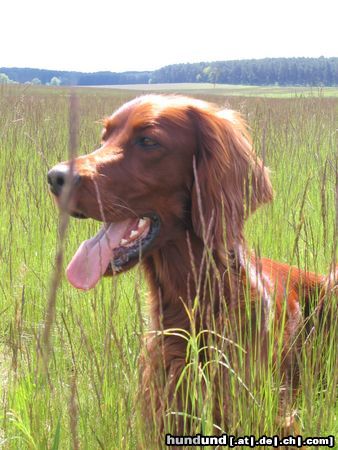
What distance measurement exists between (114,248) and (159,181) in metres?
0.30

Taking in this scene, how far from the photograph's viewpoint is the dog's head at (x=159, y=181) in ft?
6.24

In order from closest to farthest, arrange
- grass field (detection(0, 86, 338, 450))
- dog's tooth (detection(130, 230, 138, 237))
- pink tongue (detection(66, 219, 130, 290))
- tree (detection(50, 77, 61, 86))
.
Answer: tree (detection(50, 77, 61, 86)) → grass field (detection(0, 86, 338, 450)) → pink tongue (detection(66, 219, 130, 290)) → dog's tooth (detection(130, 230, 138, 237))

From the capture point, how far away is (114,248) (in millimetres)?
1948

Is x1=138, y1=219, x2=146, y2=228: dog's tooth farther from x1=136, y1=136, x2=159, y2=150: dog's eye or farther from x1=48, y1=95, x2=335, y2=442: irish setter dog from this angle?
x1=136, y1=136, x2=159, y2=150: dog's eye

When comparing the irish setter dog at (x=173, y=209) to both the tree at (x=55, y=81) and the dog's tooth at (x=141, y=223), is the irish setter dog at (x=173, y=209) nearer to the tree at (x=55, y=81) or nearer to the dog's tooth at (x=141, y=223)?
the dog's tooth at (x=141, y=223)

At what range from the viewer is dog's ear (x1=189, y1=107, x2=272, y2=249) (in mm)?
2033

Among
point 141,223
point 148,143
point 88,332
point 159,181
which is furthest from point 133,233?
point 88,332

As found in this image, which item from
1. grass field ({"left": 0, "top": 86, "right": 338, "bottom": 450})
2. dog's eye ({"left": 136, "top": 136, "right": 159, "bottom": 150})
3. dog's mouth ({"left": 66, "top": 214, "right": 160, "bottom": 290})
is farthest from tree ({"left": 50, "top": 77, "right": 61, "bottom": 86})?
dog's mouth ({"left": 66, "top": 214, "right": 160, "bottom": 290})

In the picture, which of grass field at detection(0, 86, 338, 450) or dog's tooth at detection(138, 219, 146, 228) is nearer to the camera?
grass field at detection(0, 86, 338, 450)

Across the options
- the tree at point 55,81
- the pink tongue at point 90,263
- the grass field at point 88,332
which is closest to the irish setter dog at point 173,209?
the pink tongue at point 90,263

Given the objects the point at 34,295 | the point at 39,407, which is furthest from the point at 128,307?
the point at 39,407

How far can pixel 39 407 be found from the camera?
1.64 meters

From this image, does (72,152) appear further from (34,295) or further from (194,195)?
(34,295)

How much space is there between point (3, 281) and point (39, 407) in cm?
132
